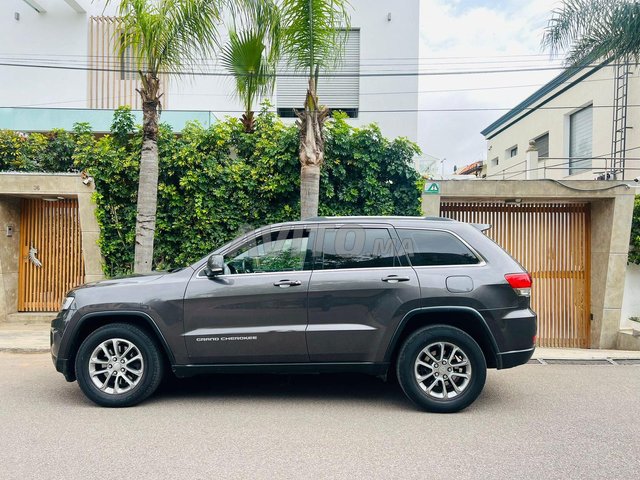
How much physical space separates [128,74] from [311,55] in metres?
14.7

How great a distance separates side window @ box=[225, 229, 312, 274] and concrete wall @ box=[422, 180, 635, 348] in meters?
4.50

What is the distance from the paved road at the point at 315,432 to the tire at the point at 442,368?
0.17 meters

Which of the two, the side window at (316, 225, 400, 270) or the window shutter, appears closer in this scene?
the side window at (316, 225, 400, 270)

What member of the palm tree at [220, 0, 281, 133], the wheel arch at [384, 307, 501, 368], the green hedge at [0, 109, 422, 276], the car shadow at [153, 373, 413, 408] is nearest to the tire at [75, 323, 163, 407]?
the car shadow at [153, 373, 413, 408]

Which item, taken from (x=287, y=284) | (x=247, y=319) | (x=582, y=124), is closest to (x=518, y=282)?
(x=287, y=284)

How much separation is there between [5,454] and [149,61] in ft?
20.0

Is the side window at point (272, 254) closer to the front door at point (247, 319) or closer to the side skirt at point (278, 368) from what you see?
the front door at point (247, 319)

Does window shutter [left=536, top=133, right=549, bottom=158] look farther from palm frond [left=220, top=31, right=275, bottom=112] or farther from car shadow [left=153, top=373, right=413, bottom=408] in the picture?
car shadow [left=153, top=373, right=413, bottom=408]

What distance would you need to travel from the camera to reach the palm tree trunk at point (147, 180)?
7.89m

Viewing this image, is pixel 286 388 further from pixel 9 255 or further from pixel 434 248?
pixel 9 255

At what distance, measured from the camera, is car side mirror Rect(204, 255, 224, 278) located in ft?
15.5

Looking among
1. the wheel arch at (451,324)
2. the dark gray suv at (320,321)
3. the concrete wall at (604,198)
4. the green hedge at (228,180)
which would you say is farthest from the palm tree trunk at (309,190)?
the wheel arch at (451,324)

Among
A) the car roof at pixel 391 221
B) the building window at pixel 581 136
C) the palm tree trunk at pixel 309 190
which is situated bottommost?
the car roof at pixel 391 221

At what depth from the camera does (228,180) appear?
8883 millimetres
